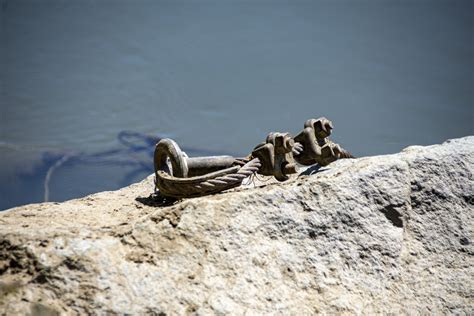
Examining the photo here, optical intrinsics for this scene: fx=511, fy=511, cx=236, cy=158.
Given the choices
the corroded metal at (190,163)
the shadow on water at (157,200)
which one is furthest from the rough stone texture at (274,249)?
the corroded metal at (190,163)

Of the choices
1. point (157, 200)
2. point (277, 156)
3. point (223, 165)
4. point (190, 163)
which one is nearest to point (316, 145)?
point (277, 156)

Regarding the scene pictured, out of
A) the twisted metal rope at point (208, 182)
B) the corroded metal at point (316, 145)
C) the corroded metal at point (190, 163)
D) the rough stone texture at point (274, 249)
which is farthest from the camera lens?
the corroded metal at point (316, 145)

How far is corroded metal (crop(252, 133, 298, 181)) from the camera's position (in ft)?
6.07

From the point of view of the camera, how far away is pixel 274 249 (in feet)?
4.75

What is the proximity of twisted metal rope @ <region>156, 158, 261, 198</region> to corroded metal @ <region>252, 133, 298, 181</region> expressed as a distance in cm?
6

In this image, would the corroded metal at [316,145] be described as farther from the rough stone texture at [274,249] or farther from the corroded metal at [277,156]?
the rough stone texture at [274,249]

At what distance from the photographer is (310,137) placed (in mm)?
1998

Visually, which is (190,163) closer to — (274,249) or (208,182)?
(208,182)

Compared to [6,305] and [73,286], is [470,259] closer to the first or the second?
[73,286]

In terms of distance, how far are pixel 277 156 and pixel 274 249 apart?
0.50 meters

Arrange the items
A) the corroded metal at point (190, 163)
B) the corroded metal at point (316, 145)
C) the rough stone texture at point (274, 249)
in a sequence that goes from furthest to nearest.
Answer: the corroded metal at point (316, 145)
the corroded metal at point (190, 163)
the rough stone texture at point (274, 249)

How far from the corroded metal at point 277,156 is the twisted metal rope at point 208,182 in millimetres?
58

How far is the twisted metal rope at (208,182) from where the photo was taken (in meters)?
1.70

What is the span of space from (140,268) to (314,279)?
1.59ft
